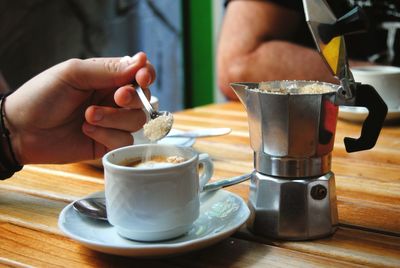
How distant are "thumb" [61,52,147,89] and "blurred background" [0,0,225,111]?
1494mm

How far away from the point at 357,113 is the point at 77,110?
0.61 m

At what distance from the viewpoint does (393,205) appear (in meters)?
0.72

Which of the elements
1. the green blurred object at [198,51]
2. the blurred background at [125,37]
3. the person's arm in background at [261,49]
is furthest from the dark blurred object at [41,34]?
the person's arm in background at [261,49]

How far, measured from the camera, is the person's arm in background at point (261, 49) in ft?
5.39

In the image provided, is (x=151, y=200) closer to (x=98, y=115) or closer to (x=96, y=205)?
(x=96, y=205)

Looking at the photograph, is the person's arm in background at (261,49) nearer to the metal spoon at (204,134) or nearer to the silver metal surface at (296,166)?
the metal spoon at (204,134)

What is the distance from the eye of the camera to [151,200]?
0.58 metres

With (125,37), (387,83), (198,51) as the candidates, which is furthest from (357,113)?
(198,51)

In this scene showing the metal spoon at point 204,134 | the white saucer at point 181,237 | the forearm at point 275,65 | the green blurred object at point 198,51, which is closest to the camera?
the white saucer at point 181,237

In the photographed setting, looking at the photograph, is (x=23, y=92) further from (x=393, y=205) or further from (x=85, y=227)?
(x=393, y=205)

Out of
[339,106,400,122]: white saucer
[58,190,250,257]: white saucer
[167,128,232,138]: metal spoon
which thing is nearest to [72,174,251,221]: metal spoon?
[58,190,250,257]: white saucer

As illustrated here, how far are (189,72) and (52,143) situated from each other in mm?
2251

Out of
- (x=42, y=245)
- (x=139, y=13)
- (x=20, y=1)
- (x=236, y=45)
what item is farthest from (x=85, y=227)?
(x=139, y=13)

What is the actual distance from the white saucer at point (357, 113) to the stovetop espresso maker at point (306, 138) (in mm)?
533
